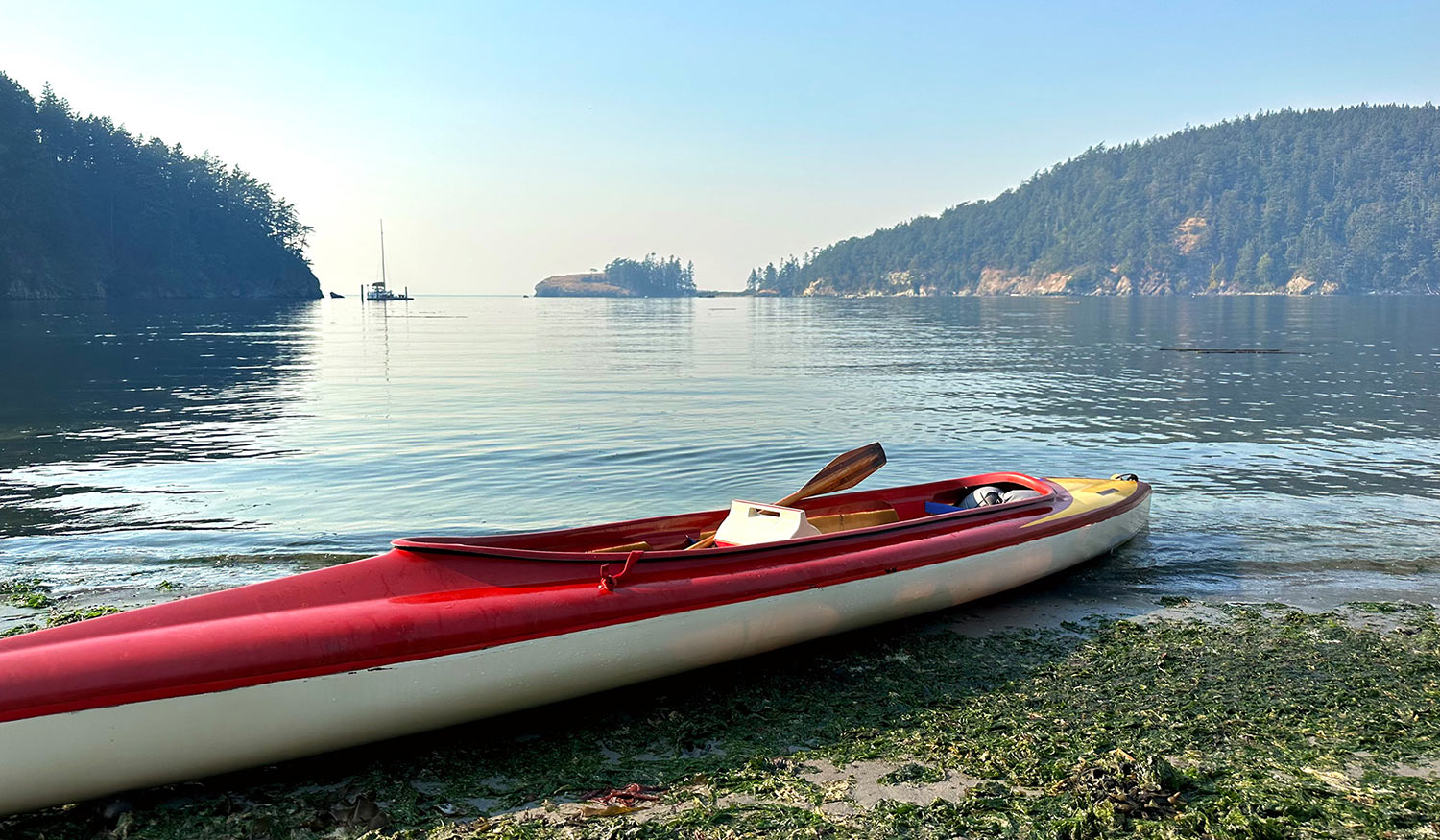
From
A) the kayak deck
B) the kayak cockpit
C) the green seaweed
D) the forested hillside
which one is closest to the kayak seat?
the kayak cockpit

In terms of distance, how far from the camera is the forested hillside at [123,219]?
310 ft

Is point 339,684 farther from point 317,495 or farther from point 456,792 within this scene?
point 317,495

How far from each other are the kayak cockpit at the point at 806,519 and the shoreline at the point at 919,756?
110 centimetres

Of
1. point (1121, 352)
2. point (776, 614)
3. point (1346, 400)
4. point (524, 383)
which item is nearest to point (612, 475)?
point (776, 614)

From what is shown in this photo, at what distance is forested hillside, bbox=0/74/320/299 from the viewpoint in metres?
94.5

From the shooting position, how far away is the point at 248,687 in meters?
5.11

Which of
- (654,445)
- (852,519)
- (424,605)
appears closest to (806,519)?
(852,519)

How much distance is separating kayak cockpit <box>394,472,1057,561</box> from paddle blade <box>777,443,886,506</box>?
30 cm

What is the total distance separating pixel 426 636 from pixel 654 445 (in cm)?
1238

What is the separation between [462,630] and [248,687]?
112 cm

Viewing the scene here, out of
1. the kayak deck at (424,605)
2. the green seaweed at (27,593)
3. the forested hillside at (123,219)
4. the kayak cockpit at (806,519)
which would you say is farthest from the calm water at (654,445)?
the forested hillside at (123,219)

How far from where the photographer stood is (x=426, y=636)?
563cm

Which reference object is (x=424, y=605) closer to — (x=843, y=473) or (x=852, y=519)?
(x=843, y=473)

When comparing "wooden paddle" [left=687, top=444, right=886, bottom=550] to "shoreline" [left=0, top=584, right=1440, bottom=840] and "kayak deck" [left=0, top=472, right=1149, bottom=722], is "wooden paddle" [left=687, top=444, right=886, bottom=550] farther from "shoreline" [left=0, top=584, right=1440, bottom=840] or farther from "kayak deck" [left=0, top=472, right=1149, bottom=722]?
"shoreline" [left=0, top=584, right=1440, bottom=840]
